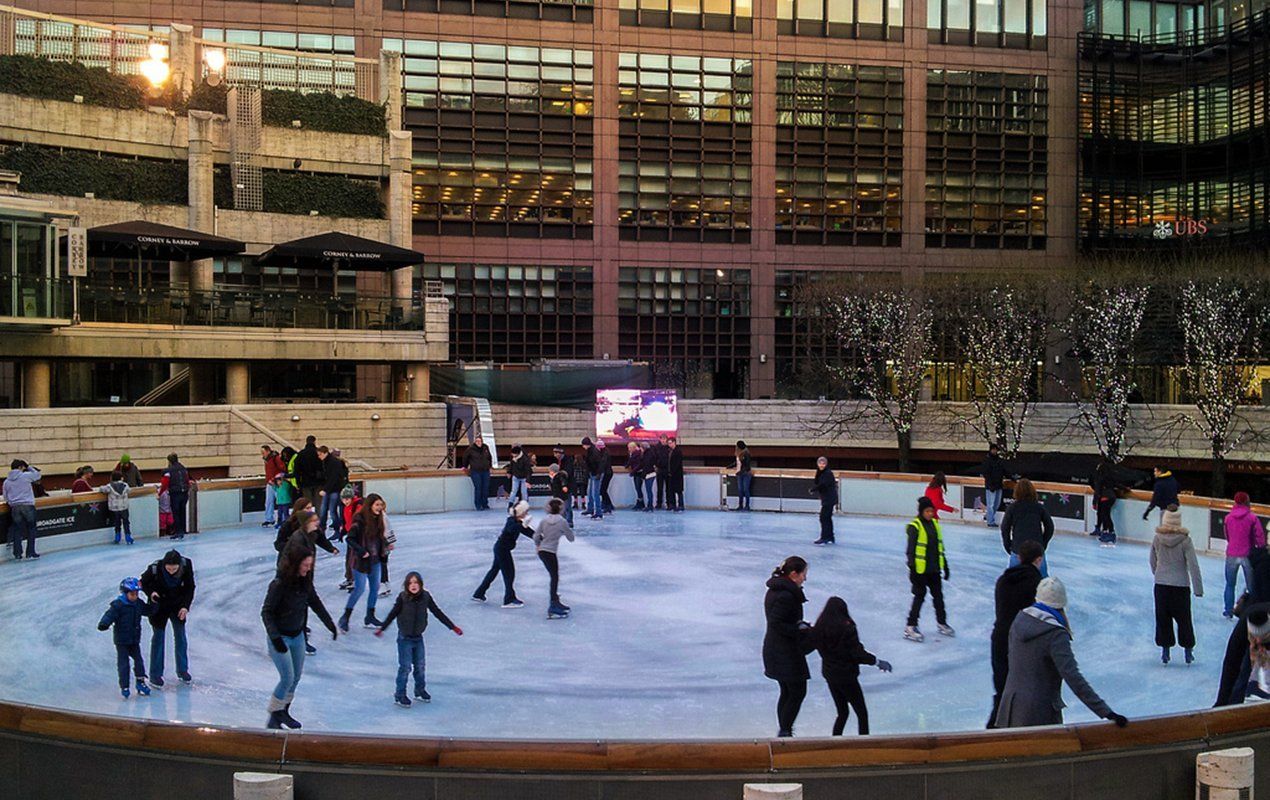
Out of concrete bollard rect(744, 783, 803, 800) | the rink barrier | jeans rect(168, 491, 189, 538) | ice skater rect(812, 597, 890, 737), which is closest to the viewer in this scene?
concrete bollard rect(744, 783, 803, 800)

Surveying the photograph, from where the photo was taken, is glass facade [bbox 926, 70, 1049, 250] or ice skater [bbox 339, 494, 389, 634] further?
glass facade [bbox 926, 70, 1049, 250]

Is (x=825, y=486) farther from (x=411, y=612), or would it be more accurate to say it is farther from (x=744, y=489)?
(x=411, y=612)

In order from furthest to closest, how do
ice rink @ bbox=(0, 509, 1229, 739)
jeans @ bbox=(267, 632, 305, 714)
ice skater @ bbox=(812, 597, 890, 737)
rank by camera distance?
ice rink @ bbox=(0, 509, 1229, 739) → jeans @ bbox=(267, 632, 305, 714) → ice skater @ bbox=(812, 597, 890, 737)

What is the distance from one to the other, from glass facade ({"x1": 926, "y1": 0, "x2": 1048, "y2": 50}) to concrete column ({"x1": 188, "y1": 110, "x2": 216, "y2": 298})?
35006 millimetres

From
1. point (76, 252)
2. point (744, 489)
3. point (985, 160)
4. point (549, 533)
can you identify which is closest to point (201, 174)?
point (76, 252)

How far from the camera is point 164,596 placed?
11.6 metres

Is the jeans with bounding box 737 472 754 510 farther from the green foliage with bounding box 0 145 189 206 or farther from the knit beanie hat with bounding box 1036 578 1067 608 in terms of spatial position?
the green foliage with bounding box 0 145 189 206

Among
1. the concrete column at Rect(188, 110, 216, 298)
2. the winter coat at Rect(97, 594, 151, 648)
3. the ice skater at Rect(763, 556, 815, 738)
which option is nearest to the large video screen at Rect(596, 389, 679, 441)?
the concrete column at Rect(188, 110, 216, 298)

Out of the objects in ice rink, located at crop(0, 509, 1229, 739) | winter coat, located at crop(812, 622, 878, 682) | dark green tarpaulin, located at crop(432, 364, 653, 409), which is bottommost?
Result: ice rink, located at crop(0, 509, 1229, 739)

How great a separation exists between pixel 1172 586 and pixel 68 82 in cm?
3664

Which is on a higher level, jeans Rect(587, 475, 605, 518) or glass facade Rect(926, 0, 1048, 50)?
glass facade Rect(926, 0, 1048, 50)

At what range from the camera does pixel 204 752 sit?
274 inches

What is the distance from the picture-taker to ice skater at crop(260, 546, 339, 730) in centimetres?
1003

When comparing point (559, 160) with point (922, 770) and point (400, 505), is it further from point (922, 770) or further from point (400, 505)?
point (922, 770)
